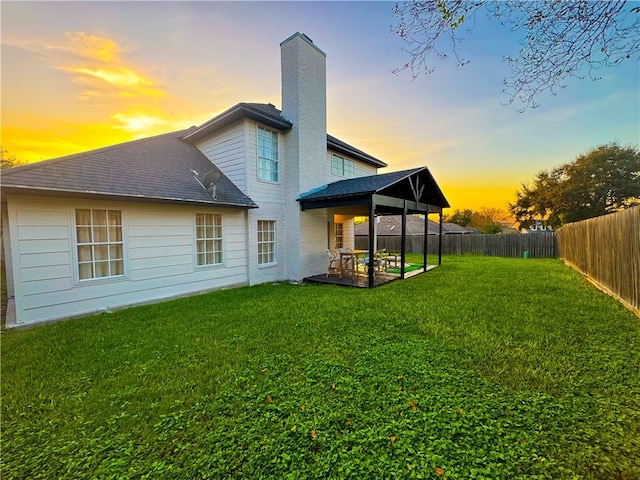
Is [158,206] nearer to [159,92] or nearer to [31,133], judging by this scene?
[159,92]

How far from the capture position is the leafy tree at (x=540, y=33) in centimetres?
318

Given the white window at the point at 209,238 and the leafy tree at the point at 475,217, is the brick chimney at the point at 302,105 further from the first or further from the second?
the leafy tree at the point at 475,217

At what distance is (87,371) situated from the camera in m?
3.67

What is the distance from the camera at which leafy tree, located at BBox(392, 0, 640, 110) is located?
3184mm

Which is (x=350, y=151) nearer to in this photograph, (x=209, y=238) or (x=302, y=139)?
(x=302, y=139)

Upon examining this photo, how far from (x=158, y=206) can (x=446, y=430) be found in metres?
7.94

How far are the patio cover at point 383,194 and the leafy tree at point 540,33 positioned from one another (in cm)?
463

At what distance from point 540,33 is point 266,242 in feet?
28.6

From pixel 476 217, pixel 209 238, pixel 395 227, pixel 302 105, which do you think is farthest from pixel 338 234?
pixel 476 217

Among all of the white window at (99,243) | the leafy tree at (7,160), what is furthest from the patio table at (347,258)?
the leafy tree at (7,160)

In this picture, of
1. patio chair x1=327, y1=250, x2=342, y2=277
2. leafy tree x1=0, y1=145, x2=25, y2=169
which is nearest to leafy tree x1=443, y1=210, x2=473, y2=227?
patio chair x1=327, y1=250, x2=342, y2=277

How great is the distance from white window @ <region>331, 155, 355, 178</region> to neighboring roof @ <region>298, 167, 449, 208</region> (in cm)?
220

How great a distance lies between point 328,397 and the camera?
2969mm

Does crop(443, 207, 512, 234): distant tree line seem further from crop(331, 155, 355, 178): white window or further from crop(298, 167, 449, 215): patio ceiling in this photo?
crop(298, 167, 449, 215): patio ceiling
